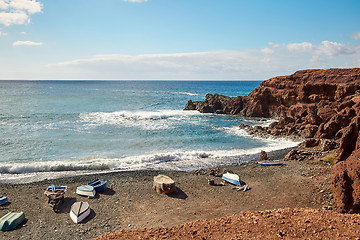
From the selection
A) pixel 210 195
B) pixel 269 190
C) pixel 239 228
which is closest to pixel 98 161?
pixel 210 195

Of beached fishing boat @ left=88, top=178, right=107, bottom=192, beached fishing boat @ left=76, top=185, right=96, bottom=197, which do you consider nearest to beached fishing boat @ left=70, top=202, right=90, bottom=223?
beached fishing boat @ left=76, top=185, right=96, bottom=197

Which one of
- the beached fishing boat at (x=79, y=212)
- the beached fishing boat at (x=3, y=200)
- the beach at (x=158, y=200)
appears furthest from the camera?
the beached fishing boat at (x=3, y=200)

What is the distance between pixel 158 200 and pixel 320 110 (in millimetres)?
27150

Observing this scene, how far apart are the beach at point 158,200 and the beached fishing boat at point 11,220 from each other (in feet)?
0.86

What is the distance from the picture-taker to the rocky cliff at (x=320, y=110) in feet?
34.9

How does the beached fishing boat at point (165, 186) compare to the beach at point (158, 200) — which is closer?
the beach at point (158, 200)

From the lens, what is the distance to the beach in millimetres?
12070

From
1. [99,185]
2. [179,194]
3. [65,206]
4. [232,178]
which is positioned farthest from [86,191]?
[232,178]

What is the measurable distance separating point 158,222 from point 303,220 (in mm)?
6744

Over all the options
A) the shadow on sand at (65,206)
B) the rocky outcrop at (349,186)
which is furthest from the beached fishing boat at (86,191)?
the rocky outcrop at (349,186)

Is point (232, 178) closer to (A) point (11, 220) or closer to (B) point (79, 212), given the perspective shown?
(B) point (79, 212)

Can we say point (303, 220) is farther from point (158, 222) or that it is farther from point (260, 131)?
point (260, 131)

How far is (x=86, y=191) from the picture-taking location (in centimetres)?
1539

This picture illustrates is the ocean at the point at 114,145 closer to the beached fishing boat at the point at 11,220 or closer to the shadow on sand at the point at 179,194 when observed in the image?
the shadow on sand at the point at 179,194
